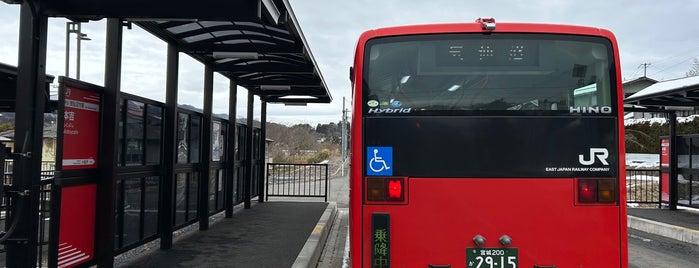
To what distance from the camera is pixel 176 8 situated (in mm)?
5031

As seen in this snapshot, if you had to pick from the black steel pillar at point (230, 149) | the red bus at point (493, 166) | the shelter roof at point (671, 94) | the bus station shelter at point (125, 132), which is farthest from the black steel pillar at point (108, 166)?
the shelter roof at point (671, 94)

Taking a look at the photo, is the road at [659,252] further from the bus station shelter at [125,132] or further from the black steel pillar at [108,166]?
the black steel pillar at [108,166]

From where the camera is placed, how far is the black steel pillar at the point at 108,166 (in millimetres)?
5449

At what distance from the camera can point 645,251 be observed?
27.7 ft

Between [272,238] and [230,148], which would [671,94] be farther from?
[230,148]

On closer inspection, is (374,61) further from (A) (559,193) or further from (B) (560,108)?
(A) (559,193)

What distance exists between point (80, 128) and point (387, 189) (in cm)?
316

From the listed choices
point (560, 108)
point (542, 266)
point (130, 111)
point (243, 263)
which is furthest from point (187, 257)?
point (560, 108)

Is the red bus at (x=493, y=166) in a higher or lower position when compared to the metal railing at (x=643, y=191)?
higher

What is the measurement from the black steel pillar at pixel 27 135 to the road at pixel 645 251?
3.80 m

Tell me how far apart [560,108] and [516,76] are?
45 centimetres

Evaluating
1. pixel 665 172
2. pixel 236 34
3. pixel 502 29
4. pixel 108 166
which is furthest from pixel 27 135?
pixel 665 172

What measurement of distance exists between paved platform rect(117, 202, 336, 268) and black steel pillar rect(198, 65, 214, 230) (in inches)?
16.7

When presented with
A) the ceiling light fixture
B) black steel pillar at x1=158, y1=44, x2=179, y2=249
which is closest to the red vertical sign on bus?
the ceiling light fixture
